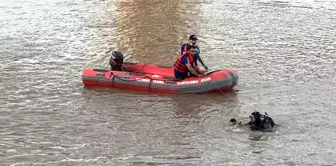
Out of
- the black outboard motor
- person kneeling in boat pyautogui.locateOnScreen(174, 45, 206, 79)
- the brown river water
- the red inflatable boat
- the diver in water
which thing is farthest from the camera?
the black outboard motor

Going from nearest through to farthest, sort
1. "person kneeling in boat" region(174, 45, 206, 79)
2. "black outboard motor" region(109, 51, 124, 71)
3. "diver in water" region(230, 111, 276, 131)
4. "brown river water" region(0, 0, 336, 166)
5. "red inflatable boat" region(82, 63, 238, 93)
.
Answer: "brown river water" region(0, 0, 336, 166), "diver in water" region(230, 111, 276, 131), "red inflatable boat" region(82, 63, 238, 93), "person kneeling in boat" region(174, 45, 206, 79), "black outboard motor" region(109, 51, 124, 71)

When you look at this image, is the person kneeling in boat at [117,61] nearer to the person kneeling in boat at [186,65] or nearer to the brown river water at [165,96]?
the brown river water at [165,96]

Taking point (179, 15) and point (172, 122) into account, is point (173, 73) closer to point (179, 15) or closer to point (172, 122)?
point (172, 122)

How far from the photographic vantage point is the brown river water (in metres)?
9.16

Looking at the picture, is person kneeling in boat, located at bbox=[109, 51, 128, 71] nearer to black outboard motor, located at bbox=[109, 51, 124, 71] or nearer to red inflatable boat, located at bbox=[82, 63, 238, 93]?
black outboard motor, located at bbox=[109, 51, 124, 71]

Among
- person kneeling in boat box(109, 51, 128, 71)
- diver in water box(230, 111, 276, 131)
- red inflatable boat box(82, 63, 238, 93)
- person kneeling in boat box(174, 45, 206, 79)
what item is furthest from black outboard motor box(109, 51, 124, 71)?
diver in water box(230, 111, 276, 131)

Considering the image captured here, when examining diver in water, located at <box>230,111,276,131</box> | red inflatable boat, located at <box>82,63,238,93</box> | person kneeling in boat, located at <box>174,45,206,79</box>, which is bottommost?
diver in water, located at <box>230,111,276,131</box>

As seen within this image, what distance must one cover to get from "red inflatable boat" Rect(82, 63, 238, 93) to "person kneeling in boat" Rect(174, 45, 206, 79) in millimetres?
168

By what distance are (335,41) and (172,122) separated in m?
8.73

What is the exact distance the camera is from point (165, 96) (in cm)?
1206

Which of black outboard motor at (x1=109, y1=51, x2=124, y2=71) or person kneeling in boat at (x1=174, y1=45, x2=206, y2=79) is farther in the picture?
black outboard motor at (x1=109, y1=51, x2=124, y2=71)

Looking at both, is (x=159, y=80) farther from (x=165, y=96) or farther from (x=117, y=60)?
(x=117, y=60)

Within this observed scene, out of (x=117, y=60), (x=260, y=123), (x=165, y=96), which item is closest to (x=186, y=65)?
(x=165, y=96)

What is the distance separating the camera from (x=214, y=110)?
36.9ft
